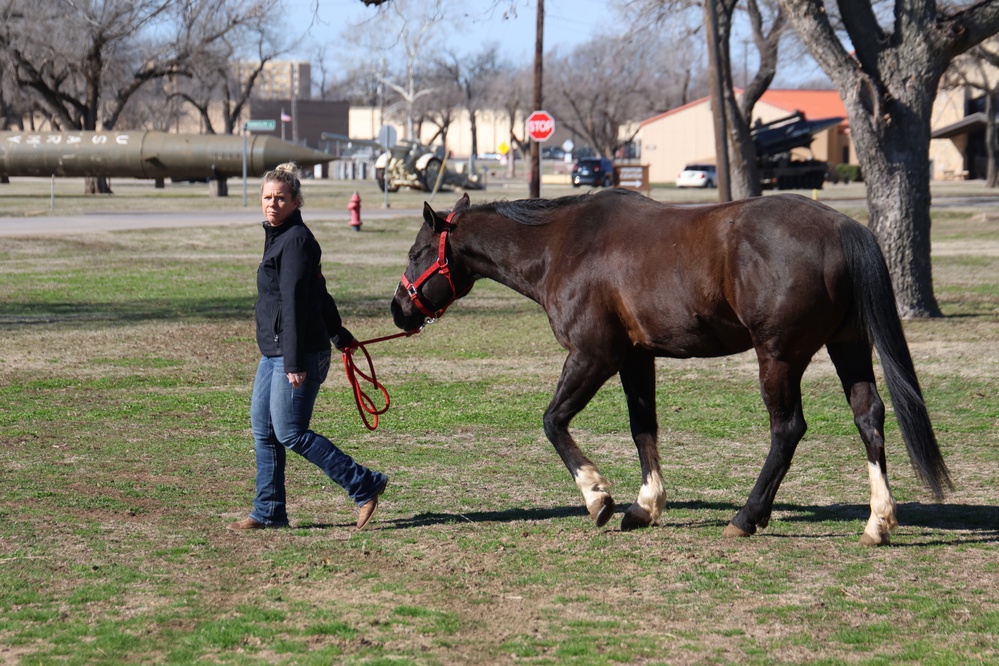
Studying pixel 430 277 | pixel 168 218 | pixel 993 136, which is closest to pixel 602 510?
pixel 430 277

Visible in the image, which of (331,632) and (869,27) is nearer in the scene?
(331,632)

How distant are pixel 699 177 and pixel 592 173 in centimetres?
712

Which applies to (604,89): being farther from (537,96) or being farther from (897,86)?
(897,86)

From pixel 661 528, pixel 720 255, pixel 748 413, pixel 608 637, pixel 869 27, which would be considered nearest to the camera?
pixel 608 637

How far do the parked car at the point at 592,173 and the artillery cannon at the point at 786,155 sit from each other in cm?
2172

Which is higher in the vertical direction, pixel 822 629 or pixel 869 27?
pixel 869 27

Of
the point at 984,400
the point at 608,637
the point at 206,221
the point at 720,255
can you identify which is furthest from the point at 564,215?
the point at 206,221

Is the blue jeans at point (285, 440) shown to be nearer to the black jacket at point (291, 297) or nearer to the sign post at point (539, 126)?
the black jacket at point (291, 297)

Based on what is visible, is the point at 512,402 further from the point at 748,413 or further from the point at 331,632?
the point at 331,632

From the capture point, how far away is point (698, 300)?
6465 millimetres

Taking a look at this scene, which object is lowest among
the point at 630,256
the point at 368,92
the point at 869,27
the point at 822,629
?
the point at 822,629

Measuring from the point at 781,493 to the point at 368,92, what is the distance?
134995 millimetres

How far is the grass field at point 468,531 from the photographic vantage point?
4996 millimetres

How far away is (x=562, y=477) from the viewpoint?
323 inches
